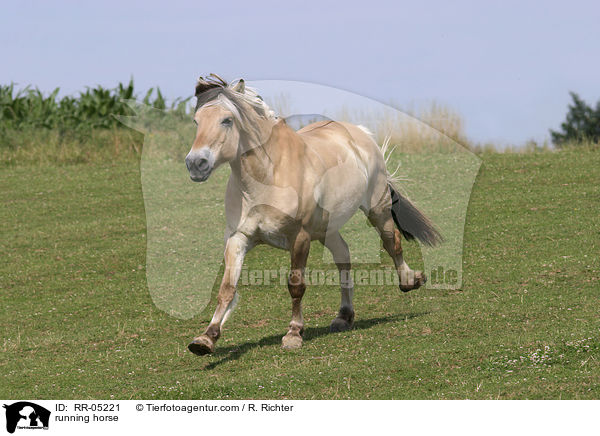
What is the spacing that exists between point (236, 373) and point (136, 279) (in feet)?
21.0

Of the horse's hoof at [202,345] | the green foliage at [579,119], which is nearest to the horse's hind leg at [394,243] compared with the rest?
the horse's hoof at [202,345]

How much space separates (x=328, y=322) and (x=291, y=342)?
1.85 m

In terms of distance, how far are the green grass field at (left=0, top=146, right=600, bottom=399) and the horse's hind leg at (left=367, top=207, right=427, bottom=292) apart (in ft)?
1.54

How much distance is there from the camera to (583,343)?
854cm

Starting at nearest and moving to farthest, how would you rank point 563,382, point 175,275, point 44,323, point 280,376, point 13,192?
point 563,382 < point 280,376 < point 44,323 < point 175,275 < point 13,192

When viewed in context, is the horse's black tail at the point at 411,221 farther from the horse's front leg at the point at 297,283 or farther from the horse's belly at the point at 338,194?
the horse's front leg at the point at 297,283

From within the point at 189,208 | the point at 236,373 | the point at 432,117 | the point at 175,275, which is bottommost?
the point at 236,373

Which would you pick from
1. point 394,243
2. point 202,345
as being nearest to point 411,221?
point 394,243

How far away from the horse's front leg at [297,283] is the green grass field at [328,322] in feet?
0.57

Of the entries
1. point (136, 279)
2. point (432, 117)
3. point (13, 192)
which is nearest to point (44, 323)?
point (136, 279)

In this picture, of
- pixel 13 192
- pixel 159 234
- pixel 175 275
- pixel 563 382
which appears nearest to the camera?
pixel 563 382

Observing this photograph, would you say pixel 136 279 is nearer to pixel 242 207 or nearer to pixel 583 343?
pixel 242 207
